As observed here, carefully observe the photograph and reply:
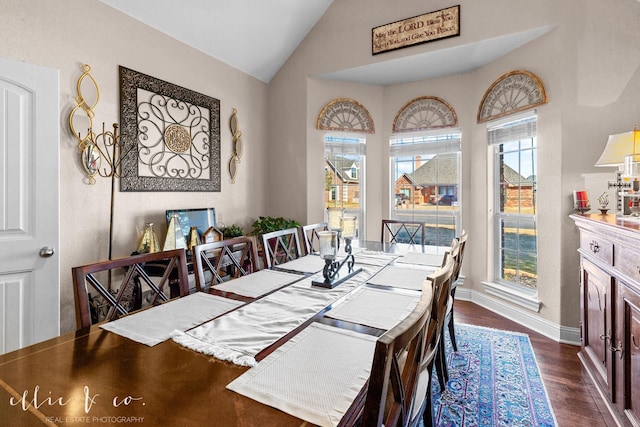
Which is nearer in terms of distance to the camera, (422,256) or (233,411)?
(233,411)

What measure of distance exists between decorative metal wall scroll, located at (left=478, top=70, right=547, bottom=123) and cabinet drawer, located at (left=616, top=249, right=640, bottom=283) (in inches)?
74.3

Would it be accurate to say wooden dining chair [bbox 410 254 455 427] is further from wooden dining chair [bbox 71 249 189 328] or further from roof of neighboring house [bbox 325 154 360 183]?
roof of neighboring house [bbox 325 154 360 183]

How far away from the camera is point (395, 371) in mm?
727

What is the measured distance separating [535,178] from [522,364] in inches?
69.5

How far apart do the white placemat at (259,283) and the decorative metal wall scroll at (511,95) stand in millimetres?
2763

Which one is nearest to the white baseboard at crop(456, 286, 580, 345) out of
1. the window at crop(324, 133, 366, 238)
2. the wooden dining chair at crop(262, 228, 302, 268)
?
the window at crop(324, 133, 366, 238)

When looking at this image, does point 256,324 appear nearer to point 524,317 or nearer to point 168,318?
point 168,318

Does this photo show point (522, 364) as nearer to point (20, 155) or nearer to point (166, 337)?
point (166, 337)

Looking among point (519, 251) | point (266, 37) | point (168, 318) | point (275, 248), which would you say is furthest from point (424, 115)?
point (168, 318)

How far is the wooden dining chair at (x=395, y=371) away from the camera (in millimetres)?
633

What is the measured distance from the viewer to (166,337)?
3.63 ft

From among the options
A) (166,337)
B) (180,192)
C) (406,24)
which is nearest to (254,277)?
(166,337)

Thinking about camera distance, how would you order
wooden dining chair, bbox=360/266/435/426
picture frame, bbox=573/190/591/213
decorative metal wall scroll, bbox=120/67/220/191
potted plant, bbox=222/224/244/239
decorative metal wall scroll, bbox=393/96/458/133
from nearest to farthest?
wooden dining chair, bbox=360/266/435/426 < picture frame, bbox=573/190/591/213 < decorative metal wall scroll, bbox=120/67/220/191 < potted plant, bbox=222/224/244/239 < decorative metal wall scroll, bbox=393/96/458/133

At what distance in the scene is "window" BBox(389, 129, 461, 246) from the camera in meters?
3.94
